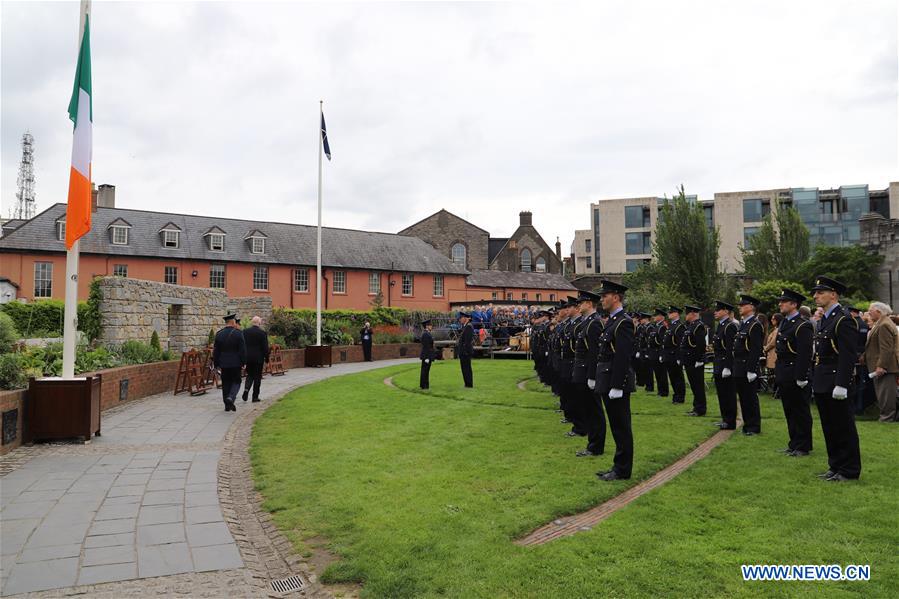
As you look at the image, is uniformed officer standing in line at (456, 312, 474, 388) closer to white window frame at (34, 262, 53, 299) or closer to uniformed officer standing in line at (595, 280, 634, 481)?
uniformed officer standing in line at (595, 280, 634, 481)

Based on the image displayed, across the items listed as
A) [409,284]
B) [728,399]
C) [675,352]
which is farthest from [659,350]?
[409,284]

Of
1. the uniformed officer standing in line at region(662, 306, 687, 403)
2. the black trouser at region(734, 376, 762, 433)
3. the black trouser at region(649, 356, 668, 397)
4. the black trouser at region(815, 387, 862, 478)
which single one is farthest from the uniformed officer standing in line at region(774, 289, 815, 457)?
the black trouser at region(649, 356, 668, 397)

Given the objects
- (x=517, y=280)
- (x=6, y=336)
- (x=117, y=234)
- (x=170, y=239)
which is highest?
(x=117, y=234)

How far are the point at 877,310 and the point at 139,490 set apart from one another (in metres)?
11.8

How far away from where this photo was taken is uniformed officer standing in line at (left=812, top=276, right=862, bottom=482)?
21.5 feet

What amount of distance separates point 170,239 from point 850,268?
42.2 metres

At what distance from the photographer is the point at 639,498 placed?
5.98m

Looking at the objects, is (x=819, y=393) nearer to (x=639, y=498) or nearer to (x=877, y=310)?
(x=639, y=498)

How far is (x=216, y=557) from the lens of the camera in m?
4.78

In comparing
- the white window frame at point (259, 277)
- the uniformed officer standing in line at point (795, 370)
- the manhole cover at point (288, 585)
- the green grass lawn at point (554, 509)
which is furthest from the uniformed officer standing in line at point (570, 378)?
the white window frame at point (259, 277)

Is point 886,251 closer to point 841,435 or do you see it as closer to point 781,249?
point 781,249

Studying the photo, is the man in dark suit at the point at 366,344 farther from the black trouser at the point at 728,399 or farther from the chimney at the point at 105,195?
the chimney at the point at 105,195

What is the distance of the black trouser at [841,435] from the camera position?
21.4 ft

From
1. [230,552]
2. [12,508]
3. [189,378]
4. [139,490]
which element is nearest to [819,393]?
[230,552]
